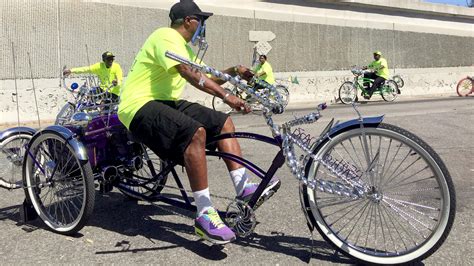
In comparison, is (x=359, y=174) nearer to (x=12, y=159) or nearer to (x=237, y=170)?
(x=237, y=170)

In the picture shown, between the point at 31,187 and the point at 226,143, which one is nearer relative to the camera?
the point at 226,143

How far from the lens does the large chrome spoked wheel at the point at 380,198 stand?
2.90 meters

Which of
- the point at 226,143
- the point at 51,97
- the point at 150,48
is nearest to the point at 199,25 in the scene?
the point at 150,48

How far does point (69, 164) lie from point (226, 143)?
1455 mm

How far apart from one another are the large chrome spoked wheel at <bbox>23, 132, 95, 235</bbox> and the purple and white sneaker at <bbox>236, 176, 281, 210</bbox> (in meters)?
1.30

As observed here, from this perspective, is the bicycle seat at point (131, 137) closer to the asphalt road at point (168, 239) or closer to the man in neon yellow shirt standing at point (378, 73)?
the asphalt road at point (168, 239)

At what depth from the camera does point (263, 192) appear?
330 centimetres

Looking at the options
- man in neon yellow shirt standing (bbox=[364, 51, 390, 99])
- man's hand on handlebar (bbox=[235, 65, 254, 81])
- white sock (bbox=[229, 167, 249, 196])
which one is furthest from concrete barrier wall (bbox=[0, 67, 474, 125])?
white sock (bbox=[229, 167, 249, 196])

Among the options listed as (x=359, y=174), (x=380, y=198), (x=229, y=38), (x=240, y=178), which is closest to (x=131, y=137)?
(x=240, y=178)

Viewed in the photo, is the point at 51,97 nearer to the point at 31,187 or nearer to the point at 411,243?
the point at 31,187

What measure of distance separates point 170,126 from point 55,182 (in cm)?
146

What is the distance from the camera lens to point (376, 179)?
122 inches

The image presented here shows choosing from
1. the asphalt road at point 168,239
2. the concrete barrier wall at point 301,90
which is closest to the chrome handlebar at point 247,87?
the asphalt road at point 168,239

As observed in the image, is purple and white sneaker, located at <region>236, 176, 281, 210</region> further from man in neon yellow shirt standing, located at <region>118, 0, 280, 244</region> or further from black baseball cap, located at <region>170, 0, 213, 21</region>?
black baseball cap, located at <region>170, 0, 213, 21</region>
